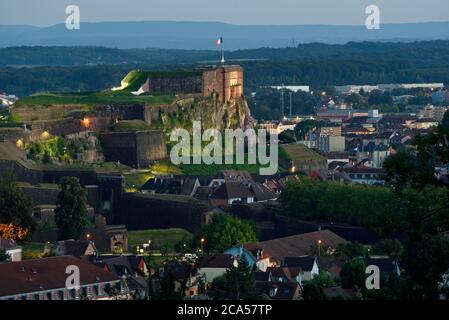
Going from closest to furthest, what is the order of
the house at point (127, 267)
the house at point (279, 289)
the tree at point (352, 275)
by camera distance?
1. the house at point (279, 289)
2. the house at point (127, 267)
3. the tree at point (352, 275)

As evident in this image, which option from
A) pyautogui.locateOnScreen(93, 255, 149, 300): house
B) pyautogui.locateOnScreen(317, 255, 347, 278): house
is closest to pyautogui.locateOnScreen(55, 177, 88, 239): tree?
pyautogui.locateOnScreen(93, 255, 149, 300): house

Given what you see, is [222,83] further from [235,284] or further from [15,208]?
[235,284]

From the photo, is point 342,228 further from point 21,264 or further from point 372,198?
point 21,264

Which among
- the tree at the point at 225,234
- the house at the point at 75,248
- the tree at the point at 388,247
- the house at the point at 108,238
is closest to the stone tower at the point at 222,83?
the house at the point at 108,238

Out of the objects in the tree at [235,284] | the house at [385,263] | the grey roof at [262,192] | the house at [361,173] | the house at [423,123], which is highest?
the tree at [235,284]

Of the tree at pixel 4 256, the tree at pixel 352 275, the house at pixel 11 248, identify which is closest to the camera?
the tree at pixel 352 275

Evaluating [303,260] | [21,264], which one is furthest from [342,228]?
[21,264]

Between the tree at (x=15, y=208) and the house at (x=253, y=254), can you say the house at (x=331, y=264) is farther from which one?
the tree at (x=15, y=208)
